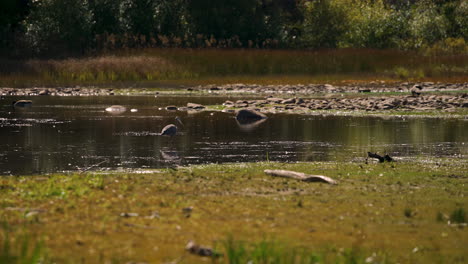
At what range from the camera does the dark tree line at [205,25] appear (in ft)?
204

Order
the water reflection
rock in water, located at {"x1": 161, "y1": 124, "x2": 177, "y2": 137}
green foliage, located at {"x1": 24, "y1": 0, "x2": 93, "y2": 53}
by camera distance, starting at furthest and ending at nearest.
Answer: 1. green foliage, located at {"x1": 24, "y1": 0, "x2": 93, "y2": 53}
2. the water reflection
3. rock in water, located at {"x1": 161, "y1": 124, "x2": 177, "y2": 137}

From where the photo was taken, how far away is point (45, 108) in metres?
37.4

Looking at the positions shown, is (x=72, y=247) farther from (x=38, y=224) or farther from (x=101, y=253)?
(x=38, y=224)

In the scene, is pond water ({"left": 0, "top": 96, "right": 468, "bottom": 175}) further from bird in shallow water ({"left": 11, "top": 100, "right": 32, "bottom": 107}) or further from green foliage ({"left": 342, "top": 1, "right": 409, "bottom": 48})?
green foliage ({"left": 342, "top": 1, "right": 409, "bottom": 48})

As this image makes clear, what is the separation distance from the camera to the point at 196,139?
80.1 feet

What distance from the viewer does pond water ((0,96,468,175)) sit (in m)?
19.6

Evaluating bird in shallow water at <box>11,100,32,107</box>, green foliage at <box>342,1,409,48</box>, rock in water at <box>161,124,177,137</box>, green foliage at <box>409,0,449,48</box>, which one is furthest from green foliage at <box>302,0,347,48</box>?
rock in water at <box>161,124,177,137</box>

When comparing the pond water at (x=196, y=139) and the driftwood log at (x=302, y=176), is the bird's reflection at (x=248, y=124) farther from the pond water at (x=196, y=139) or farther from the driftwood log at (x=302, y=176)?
the driftwood log at (x=302, y=176)

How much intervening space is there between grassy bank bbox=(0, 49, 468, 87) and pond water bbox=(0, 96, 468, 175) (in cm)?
1929

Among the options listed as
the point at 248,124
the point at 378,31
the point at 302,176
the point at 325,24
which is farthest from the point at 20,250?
the point at 325,24

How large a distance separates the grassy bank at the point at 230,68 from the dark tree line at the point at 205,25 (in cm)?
466

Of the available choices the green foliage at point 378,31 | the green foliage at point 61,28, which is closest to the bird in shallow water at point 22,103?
the green foliage at point 61,28

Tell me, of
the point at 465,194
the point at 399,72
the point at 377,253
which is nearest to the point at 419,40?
the point at 399,72

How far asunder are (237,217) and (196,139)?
13.4m
